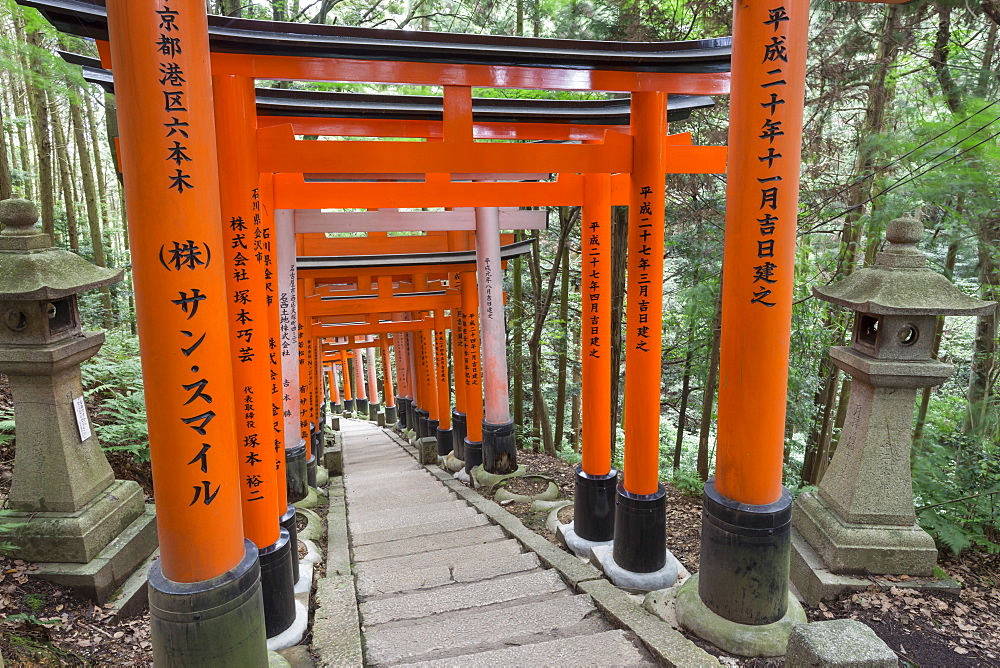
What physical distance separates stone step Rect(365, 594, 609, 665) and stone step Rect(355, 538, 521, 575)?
4.03 ft

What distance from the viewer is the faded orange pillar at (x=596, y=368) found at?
5711mm

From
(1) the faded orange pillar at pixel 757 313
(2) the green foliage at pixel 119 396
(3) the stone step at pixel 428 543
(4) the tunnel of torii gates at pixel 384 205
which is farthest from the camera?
(3) the stone step at pixel 428 543

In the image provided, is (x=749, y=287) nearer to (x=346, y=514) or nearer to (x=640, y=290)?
(x=640, y=290)

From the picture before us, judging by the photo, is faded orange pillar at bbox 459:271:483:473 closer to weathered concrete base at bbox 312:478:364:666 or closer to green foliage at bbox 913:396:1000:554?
weathered concrete base at bbox 312:478:364:666

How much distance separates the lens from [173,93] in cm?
269

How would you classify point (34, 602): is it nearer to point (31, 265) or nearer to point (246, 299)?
point (31, 265)

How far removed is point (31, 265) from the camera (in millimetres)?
4230

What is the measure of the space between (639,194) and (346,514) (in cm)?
621

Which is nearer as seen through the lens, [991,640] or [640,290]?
[991,640]

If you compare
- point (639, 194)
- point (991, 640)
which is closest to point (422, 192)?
point (639, 194)

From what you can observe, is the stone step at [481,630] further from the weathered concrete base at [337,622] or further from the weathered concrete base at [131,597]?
the weathered concrete base at [131,597]

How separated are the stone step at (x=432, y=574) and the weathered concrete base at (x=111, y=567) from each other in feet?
6.02

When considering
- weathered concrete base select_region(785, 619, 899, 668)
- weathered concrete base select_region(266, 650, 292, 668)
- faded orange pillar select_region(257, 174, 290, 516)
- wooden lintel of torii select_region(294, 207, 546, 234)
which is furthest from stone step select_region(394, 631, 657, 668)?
wooden lintel of torii select_region(294, 207, 546, 234)

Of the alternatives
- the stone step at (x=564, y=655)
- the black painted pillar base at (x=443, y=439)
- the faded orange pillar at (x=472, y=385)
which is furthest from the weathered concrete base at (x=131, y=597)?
the black painted pillar base at (x=443, y=439)
